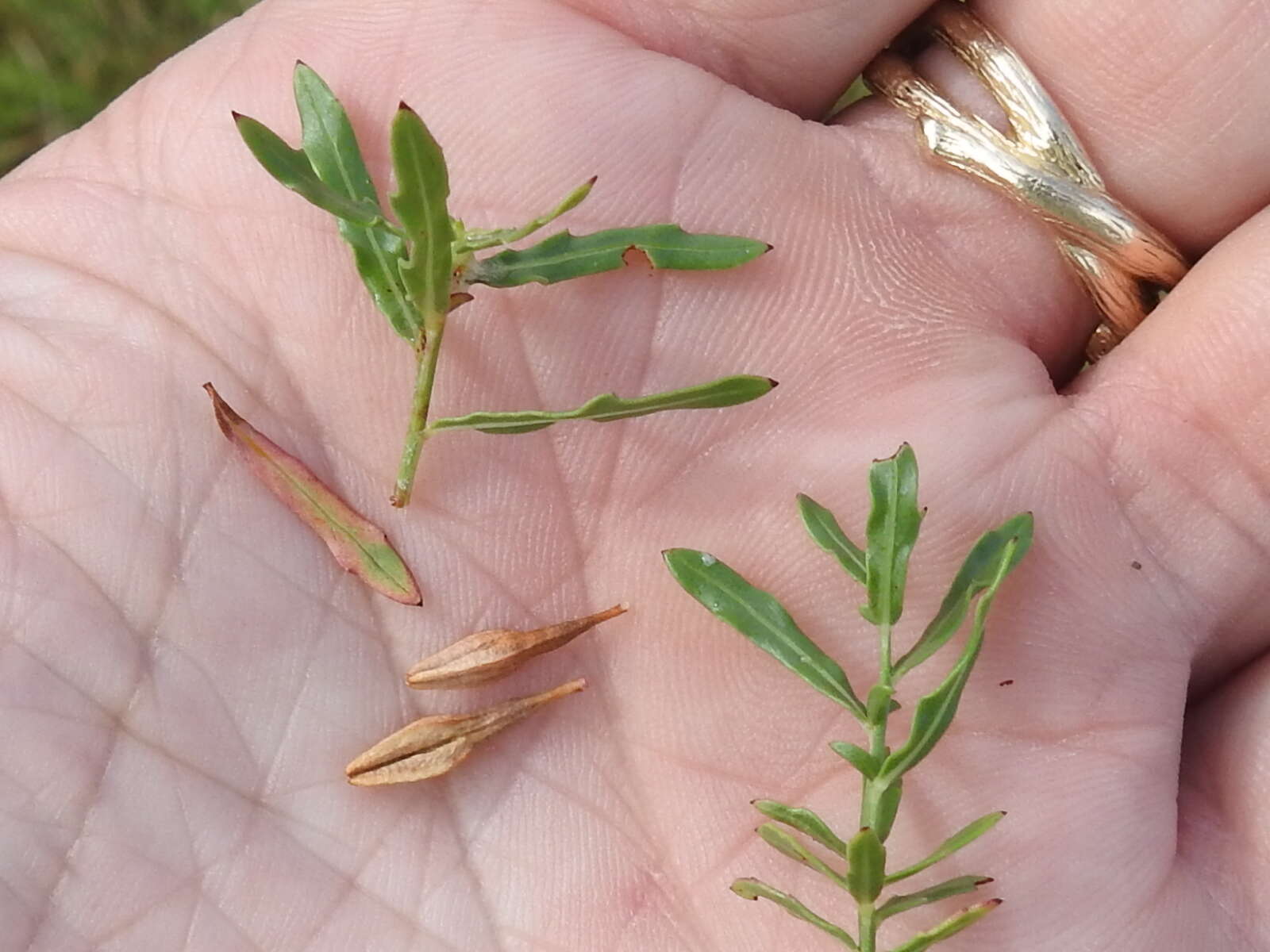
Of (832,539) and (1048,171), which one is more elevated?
(1048,171)

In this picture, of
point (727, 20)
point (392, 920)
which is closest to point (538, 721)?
point (392, 920)

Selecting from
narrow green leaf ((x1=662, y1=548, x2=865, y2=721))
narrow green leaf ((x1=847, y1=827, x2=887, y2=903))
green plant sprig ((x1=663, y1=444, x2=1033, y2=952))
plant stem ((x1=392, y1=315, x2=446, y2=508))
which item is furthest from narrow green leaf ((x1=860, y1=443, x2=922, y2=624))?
plant stem ((x1=392, y1=315, x2=446, y2=508))

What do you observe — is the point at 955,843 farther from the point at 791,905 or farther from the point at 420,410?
the point at 420,410

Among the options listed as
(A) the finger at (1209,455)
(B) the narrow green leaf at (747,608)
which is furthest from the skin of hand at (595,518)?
(B) the narrow green leaf at (747,608)

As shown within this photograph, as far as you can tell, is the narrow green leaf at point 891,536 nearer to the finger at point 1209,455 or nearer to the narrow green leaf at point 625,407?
the narrow green leaf at point 625,407

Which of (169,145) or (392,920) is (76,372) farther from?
(392,920)

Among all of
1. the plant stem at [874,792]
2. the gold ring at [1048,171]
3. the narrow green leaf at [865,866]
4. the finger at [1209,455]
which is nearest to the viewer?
the narrow green leaf at [865,866]

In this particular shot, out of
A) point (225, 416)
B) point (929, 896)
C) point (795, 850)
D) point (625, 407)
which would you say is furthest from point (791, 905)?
point (225, 416)
